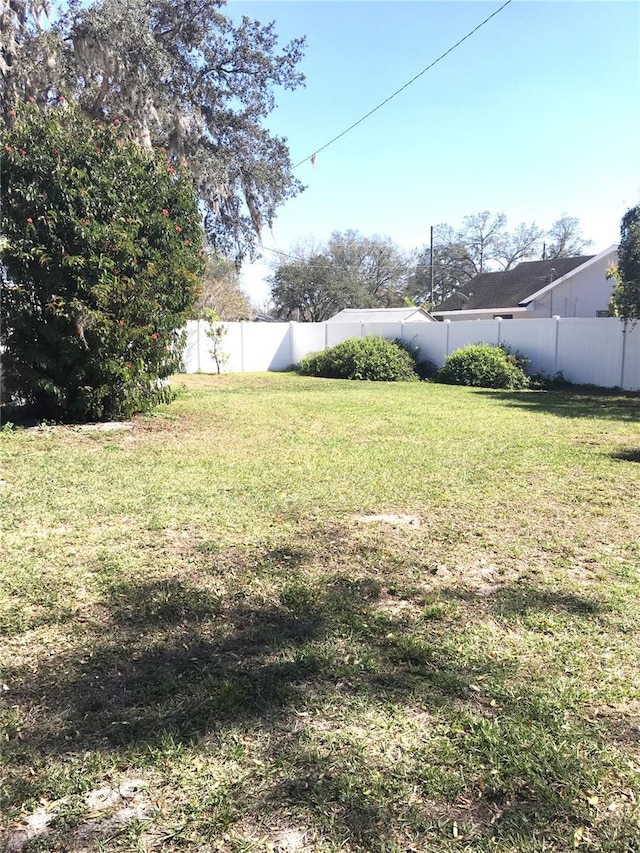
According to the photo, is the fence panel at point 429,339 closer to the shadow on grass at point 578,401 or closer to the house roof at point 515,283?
the shadow on grass at point 578,401

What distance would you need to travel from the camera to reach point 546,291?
23281 millimetres

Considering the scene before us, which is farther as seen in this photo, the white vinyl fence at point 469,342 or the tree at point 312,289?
the tree at point 312,289

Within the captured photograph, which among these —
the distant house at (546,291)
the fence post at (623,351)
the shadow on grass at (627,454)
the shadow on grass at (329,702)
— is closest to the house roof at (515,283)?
the distant house at (546,291)

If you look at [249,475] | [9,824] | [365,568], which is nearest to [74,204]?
[249,475]

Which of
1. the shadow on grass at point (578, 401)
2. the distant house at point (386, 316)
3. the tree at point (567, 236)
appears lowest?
the shadow on grass at point (578, 401)

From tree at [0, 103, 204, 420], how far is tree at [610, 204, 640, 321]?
8419 millimetres

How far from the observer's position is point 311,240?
1791 inches

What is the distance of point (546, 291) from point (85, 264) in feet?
65.4

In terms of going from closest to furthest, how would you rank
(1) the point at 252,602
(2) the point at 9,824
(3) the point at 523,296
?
(2) the point at 9,824 < (1) the point at 252,602 < (3) the point at 523,296

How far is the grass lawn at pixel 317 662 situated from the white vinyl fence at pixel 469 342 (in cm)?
906

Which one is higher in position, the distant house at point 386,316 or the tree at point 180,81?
the tree at point 180,81

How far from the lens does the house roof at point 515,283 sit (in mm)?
25031

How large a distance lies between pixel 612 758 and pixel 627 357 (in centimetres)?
1386

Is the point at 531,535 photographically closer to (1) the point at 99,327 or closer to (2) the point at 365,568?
(2) the point at 365,568
